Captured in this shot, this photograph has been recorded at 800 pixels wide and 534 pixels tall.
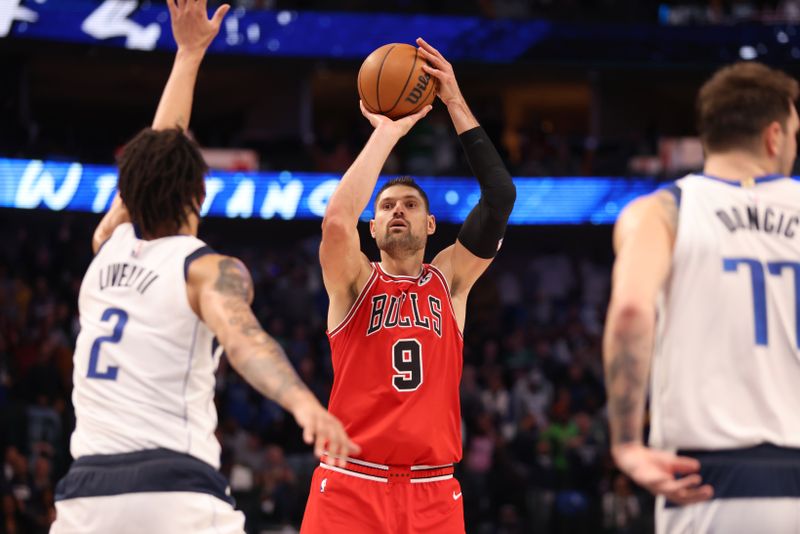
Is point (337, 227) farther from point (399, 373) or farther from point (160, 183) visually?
point (160, 183)

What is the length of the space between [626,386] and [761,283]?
→ 0.54m

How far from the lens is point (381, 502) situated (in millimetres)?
5172

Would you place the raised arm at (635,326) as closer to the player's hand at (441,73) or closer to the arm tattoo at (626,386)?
the arm tattoo at (626,386)

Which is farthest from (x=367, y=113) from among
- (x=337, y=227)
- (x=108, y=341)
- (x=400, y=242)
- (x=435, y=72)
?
(x=108, y=341)

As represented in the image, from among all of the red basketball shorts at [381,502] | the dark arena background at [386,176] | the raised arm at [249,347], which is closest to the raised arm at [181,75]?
the raised arm at [249,347]

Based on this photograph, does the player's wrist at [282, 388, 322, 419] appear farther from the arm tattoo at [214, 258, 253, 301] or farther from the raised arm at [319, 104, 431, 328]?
the raised arm at [319, 104, 431, 328]

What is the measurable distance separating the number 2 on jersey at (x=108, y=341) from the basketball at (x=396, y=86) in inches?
92.6

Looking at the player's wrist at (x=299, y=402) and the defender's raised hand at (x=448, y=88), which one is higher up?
the defender's raised hand at (x=448, y=88)

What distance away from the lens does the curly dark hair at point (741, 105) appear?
3611 mm

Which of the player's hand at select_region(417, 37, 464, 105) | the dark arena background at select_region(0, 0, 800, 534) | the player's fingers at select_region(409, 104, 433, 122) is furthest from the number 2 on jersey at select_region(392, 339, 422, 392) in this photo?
the dark arena background at select_region(0, 0, 800, 534)

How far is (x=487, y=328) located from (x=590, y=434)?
3759 millimetres

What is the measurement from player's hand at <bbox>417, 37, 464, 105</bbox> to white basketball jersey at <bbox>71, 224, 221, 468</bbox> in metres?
2.32

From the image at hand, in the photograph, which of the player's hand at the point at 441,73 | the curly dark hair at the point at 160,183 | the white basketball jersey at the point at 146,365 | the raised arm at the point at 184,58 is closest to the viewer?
the white basketball jersey at the point at 146,365

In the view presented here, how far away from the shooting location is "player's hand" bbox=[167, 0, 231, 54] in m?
4.91
